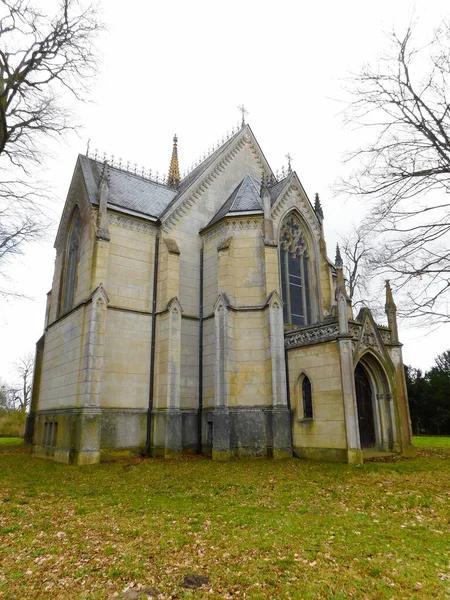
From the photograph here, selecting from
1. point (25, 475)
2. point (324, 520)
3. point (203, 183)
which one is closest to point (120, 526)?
point (324, 520)

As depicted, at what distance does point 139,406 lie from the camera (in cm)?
1812

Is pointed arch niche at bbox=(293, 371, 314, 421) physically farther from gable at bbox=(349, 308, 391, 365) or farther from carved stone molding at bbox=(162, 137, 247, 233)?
carved stone molding at bbox=(162, 137, 247, 233)

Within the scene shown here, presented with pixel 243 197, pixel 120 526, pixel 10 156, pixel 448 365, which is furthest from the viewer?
pixel 448 365

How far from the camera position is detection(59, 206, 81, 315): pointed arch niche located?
21141 mm

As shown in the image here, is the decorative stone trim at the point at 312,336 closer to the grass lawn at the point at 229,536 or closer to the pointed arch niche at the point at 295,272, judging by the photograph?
the pointed arch niche at the point at 295,272

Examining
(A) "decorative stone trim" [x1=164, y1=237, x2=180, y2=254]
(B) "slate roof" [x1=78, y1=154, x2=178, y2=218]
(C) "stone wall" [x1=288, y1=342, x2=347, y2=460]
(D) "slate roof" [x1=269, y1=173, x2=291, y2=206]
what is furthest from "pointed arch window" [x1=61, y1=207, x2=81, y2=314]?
(C) "stone wall" [x1=288, y1=342, x2=347, y2=460]

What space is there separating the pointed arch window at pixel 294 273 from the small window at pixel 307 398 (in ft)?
13.8

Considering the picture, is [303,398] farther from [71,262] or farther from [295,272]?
[71,262]

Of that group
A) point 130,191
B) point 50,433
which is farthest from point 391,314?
point 50,433

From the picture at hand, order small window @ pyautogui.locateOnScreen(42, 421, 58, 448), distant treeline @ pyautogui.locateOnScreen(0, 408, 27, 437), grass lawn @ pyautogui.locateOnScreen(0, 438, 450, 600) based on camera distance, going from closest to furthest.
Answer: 1. grass lawn @ pyautogui.locateOnScreen(0, 438, 450, 600)
2. small window @ pyautogui.locateOnScreen(42, 421, 58, 448)
3. distant treeline @ pyautogui.locateOnScreen(0, 408, 27, 437)

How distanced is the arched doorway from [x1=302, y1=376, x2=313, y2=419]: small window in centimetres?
226

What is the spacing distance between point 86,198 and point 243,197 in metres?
7.99

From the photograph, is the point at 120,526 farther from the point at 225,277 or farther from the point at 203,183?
the point at 203,183

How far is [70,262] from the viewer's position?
2208cm
